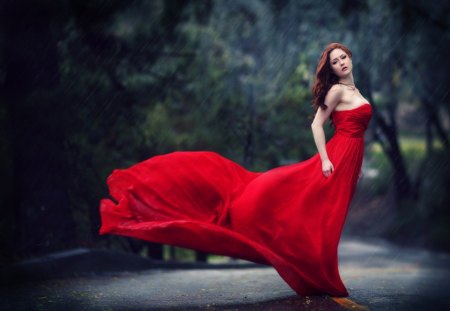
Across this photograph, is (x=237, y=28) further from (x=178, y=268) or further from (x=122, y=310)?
(x=122, y=310)

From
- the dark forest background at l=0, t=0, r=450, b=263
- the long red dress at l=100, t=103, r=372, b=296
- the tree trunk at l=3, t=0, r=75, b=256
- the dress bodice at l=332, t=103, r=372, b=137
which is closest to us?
the long red dress at l=100, t=103, r=372, b=296

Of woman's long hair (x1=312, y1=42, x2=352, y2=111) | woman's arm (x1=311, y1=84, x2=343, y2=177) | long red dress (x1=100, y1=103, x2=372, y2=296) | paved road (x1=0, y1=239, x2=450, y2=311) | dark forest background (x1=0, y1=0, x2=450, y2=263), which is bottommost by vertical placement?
paved road (x1=0, y1=239, x2=450, y2=311)

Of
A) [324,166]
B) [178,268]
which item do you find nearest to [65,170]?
[178,268]

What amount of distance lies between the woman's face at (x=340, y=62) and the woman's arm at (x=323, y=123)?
0.13 meters

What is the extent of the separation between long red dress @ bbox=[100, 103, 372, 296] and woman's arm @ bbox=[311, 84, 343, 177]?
0.09m

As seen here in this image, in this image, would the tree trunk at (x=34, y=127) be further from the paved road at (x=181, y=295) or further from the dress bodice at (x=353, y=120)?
the dress bodice at (x=353, y=120)

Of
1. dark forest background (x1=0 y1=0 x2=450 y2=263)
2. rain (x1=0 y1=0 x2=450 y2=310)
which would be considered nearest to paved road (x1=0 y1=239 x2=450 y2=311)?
rain (x1=0 y1=0 x2=450 y2=310)

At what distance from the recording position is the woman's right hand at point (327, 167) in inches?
234

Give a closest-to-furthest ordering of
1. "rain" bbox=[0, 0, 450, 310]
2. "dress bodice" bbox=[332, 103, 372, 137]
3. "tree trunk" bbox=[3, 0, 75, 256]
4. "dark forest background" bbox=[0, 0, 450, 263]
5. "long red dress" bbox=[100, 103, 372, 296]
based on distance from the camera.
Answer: "long red dress" bbox=[100, 103, 372, 296] → "dress bodice" bbox=[332, 103, 372, 137] → "rain" bbox=[0, 0, 450, 310] → "tree trunk" bbox=[3, 0, 75, 256] → "dark forest background" bbox=[0, 0, 450, 263]

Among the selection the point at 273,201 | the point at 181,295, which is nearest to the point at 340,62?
the point at 273,201

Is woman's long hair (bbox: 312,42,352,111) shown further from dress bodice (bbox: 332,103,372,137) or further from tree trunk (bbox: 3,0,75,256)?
tree trunk (bbox: 3,0,75,256)

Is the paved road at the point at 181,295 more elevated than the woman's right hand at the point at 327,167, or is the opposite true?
the woman's right hand at the point at 327,167

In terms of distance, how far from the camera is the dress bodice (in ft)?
19.6

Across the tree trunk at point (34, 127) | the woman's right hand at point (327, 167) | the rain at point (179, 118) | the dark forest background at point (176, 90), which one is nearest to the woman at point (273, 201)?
the woman's right hand at point (327, 167)
